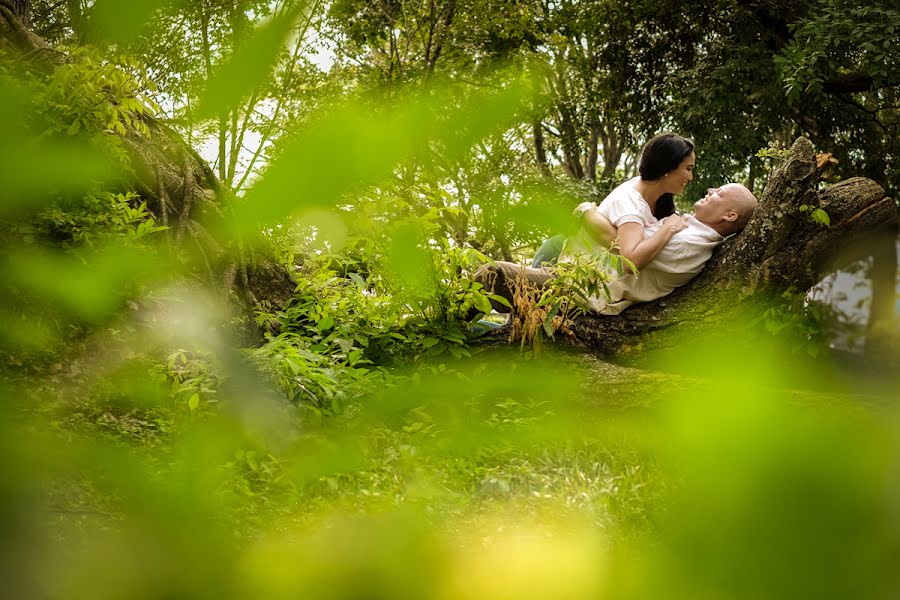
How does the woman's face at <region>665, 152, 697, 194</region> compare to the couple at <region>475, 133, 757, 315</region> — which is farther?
the woman's face at <region>665, 152, 697, 194</region>

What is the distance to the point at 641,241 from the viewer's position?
353 cm

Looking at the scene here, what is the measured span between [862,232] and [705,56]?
7868 mm

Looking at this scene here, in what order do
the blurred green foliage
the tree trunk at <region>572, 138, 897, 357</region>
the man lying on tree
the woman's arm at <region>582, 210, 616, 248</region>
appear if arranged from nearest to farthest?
1. the blurred green foliage
2. the tree trunk at <region>572, 138, 897, 357</region>
3. the woman's arm at <region>582, 210, 616, 248</region>
4. the man lying on tree

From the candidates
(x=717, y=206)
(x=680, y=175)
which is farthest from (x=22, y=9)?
(x=717, y=206)

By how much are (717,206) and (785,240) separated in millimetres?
416

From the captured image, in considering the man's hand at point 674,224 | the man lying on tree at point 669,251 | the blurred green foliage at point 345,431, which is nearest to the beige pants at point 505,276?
the man lying on tree at point 669,251

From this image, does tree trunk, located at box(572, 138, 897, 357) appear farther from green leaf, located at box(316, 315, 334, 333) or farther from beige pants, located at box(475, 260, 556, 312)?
green leaf, located at box(316, 315, 334, 333)

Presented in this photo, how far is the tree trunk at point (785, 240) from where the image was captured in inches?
132

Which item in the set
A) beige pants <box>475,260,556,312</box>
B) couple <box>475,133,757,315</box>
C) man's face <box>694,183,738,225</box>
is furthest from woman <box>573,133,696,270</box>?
beige pants <box>475,260,556,312</box>

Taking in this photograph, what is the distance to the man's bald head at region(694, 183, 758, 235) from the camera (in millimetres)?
3701

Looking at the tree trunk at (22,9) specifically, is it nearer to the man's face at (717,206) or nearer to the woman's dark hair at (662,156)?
the woman's dark hair at (662,156)

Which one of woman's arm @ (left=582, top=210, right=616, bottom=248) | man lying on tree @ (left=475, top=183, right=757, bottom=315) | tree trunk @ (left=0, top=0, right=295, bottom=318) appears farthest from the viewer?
man lying on tree @ (left=475, top=183, right=757, bottom=315)

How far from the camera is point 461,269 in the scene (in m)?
3.64

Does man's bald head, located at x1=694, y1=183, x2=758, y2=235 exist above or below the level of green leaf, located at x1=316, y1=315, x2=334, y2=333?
above
